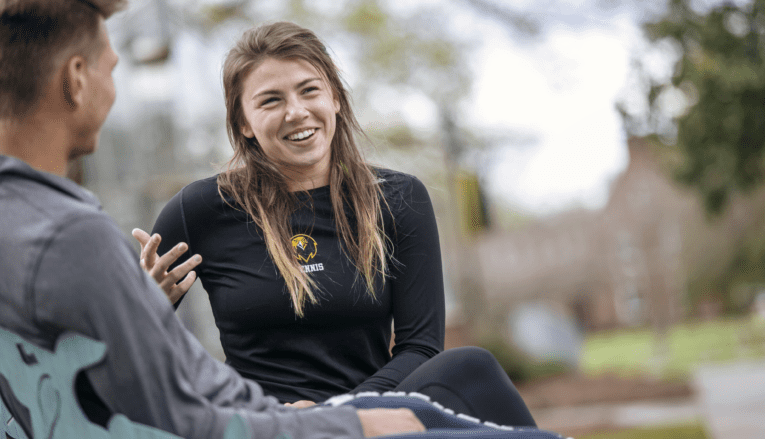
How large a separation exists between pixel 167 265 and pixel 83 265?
2.10 feet

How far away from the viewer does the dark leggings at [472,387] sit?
131 cm

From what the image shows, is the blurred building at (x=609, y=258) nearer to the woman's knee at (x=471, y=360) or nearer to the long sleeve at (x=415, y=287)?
the long sleeve at (x=415, y=287)

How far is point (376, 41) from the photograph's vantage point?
880cm

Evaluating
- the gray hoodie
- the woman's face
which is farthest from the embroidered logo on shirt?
the gray hoodie

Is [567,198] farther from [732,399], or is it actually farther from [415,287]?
[415,287]

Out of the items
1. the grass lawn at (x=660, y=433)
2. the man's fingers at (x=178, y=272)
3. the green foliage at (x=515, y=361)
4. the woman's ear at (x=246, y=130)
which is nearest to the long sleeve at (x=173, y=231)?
the man's fingers at (x=178, y=272)

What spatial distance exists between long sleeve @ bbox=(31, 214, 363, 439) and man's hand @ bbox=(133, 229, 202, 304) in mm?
530

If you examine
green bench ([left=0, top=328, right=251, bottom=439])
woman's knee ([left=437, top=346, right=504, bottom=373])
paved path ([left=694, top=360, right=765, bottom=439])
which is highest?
green bench ([left=0, top=328, right=251, bottom=439])

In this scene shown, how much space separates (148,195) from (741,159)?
5749mm

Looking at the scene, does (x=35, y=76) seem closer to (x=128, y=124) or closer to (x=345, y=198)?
(x=345, y=198)

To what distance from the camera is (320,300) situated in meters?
1.58

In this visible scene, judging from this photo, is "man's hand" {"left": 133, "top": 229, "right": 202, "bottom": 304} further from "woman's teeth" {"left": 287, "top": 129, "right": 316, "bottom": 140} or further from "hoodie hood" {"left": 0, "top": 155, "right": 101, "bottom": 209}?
"hoodie hood" {"left": 0, "top": 155, "right": 101, "bottom": 209}

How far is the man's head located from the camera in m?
0.98

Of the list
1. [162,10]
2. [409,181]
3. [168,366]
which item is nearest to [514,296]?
[162,10]
